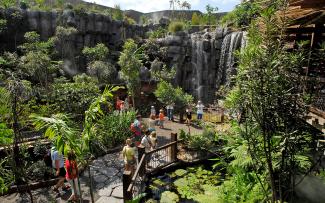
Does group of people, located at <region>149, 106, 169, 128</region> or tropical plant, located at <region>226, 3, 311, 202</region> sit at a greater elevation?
tropical plant, located at <region>226, 3, 311, 202</region>

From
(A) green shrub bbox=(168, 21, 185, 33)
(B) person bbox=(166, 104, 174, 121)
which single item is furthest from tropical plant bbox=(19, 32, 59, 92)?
(A) green shrub bbox=(168, 21, 185, 33)

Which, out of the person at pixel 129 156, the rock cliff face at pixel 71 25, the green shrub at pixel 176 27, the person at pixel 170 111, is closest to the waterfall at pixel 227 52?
the green shrub at pixel 176 27

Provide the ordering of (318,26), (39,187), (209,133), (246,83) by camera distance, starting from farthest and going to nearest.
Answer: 1. (209,133)
2. (39,187)
3. (318,26)
4. (246,83)

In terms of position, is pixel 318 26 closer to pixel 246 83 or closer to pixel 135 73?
pixel 246 83

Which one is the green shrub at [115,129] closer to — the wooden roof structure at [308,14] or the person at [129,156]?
the person at [129,156]

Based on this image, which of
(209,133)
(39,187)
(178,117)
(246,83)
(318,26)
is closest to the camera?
(246,83)

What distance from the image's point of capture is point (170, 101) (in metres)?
17.0

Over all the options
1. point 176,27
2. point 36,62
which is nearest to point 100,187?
point 36,62

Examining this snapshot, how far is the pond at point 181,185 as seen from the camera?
27.2 feet

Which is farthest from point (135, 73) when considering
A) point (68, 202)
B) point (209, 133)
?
point (68, 202)

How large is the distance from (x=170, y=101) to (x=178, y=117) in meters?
1.16

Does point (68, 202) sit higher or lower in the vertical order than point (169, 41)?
lower

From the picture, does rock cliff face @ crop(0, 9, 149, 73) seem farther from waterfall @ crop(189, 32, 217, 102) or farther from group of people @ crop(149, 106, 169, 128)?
group of people @ crop(149, 106, 169, 128)

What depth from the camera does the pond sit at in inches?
327
